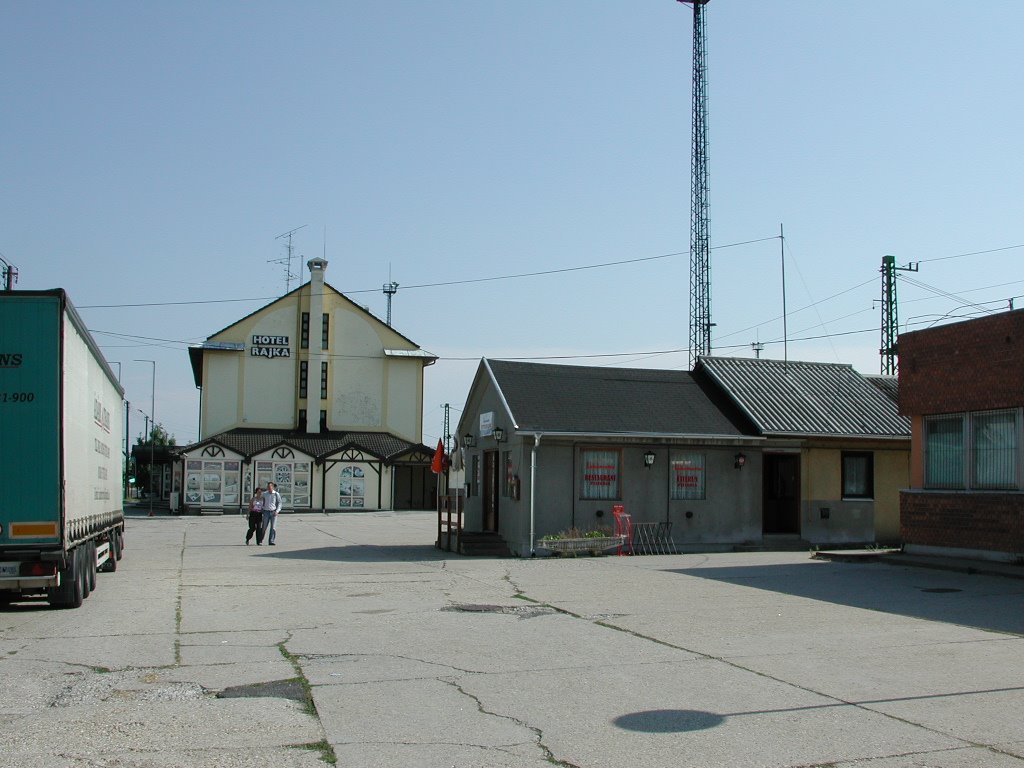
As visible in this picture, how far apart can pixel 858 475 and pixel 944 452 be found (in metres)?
6.58

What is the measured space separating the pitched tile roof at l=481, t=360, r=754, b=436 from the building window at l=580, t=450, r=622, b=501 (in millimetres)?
691

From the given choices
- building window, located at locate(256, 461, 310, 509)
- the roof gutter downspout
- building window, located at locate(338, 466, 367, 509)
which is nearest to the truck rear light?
the roof gutter downspout

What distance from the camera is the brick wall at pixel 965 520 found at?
18.0m

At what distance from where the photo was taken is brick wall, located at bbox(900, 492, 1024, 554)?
58.9 ft

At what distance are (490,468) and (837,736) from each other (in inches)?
748

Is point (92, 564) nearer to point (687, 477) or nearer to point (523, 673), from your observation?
point (523, 673)

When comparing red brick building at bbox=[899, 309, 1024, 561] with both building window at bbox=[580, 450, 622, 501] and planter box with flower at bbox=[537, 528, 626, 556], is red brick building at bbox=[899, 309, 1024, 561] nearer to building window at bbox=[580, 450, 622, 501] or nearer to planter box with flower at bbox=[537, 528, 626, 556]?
planter box with flower at bbox=[537, 528, 626, 556]

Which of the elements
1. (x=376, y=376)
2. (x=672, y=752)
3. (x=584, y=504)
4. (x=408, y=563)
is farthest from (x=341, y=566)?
(x=376, y=376)

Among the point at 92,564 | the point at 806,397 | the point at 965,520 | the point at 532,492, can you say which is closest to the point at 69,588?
the point at 92,564

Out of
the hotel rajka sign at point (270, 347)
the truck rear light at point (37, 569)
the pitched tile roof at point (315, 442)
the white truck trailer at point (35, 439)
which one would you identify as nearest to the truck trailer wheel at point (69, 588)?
the white truck trailer at point (35, 439)

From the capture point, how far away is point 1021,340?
58.5 ft

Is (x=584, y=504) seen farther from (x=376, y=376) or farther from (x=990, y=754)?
(x=376, y=376)

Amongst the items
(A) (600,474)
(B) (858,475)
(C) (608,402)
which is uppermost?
(C) (608,402)

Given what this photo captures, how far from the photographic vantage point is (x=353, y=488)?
52.4 meters
